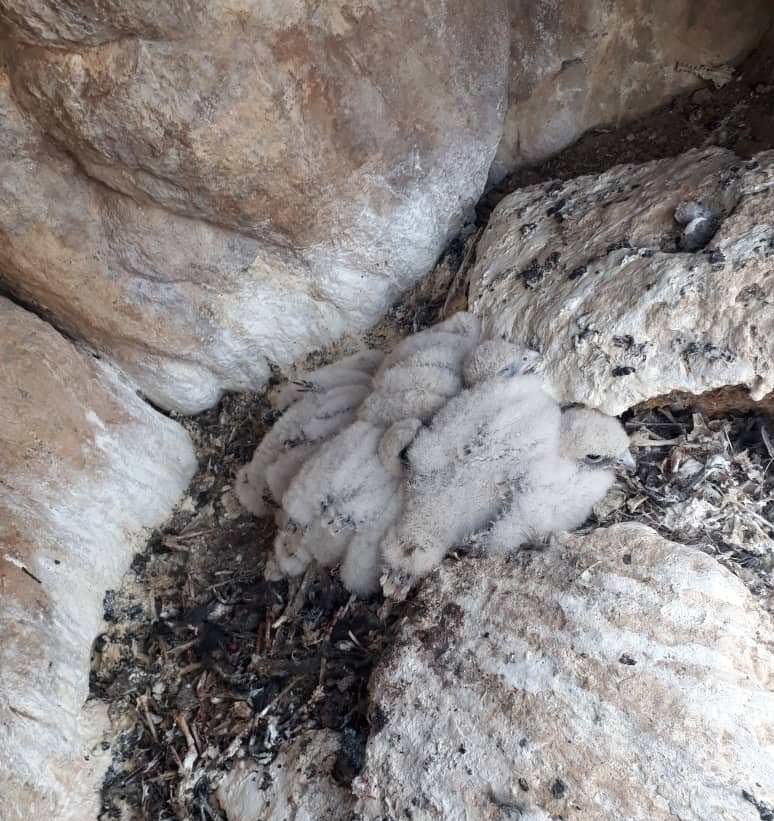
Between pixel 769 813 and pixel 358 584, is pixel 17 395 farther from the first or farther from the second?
pixel 769 813

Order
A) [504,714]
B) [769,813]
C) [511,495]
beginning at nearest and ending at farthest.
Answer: [769,813], [504,714], [511,495]

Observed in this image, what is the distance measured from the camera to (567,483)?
4.70ft

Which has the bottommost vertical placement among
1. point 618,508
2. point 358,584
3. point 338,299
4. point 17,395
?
point 618,508

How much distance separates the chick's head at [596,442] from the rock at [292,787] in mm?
751

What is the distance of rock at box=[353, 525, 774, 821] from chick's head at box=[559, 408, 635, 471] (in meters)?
0.16

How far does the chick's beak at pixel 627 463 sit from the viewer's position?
144 cm

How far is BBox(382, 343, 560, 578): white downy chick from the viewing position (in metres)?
1.46

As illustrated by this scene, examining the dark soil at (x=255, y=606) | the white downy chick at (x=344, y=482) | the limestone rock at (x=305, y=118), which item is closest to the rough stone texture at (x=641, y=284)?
the dark soil at (x=255, y=606)

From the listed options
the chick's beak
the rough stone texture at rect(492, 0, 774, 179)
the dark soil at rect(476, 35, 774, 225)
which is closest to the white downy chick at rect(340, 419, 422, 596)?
the chick's beak

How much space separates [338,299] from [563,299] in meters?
0.74

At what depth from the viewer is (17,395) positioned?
5.57ft

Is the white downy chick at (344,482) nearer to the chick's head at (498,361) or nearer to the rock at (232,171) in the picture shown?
the chick's head at (498,361)

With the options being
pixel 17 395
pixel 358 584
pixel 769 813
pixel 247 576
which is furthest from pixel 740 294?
pixel 17 395

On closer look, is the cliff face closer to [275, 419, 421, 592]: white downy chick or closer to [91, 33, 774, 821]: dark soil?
[91, 33, 774, 821]: dark soil
